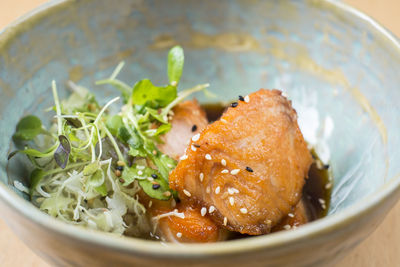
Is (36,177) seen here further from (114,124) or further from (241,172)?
(241,172)

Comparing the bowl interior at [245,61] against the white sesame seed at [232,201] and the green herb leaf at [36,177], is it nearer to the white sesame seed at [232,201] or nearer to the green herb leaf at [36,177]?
the green herb leaf at [36,177]

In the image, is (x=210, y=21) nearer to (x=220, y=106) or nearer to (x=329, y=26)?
(x=220, y=106)

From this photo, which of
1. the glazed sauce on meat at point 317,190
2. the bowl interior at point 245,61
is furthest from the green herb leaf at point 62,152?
the glazed sauce on meat at point 317,190

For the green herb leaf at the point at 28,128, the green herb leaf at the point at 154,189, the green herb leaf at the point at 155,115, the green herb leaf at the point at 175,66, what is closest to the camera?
the green herb leaf at the point at 154,189

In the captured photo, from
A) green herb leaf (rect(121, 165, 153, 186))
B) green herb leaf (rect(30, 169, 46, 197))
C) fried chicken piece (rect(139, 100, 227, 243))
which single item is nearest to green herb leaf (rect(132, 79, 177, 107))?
fried chicken piece (rect(139, 100, 227, 243))

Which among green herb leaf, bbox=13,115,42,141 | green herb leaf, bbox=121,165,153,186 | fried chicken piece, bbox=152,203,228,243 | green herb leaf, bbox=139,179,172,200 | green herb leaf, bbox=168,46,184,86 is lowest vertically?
fried chicken piece, bbox=152,203,228,243

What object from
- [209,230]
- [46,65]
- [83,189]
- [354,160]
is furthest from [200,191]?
[46,65]

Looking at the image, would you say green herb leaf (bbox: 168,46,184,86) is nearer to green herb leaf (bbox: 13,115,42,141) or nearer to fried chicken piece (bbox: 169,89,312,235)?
fried chicken piece (bbox: 169,89,312,235)
